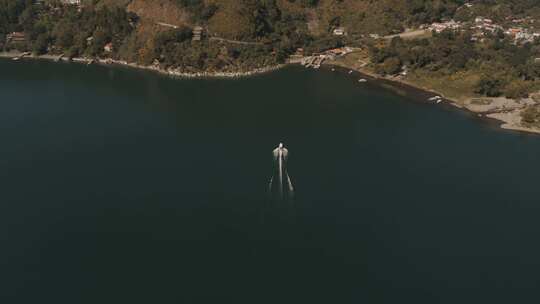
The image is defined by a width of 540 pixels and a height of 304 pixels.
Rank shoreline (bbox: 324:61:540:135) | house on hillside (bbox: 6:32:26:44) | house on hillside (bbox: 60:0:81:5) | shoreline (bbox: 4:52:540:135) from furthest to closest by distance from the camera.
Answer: house on hillside (bbox: 60:0:81:5) → house on hillside (bbox: 6:32:26:44) → shoreline (bbox: 4:52:540:135) → shoreline (bbox: 324:61:540:135)

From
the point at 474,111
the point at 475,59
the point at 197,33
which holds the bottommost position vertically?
the point at 474,111

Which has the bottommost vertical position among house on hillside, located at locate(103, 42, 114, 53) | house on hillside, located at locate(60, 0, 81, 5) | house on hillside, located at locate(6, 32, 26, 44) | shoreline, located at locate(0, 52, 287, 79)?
shoreline, located at locate(0, 52, 287, 79)

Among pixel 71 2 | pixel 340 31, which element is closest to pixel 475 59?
pixel 340 31

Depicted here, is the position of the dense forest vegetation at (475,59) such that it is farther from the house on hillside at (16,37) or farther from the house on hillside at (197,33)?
the house on hillside at (16,37)

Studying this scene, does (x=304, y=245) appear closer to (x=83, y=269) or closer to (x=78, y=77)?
(x=83, y=269)

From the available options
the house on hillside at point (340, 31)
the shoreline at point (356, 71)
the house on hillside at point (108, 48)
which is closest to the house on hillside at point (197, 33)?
the shoreline at point (356, 71)

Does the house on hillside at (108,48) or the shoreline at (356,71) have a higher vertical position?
the house on hillside at (108,48)

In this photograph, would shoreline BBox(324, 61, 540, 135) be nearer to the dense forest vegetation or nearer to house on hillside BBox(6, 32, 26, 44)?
the dense forest vegetation

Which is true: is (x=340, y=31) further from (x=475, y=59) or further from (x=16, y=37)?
(x=16, y=37)

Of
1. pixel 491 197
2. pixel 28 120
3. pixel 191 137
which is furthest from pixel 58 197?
pixel 491 197

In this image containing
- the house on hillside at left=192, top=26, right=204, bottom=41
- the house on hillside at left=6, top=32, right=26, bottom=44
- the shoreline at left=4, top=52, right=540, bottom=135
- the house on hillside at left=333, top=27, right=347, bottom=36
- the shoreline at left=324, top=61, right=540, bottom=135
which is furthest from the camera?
the house on hillside at left=333, top=27, right=347, bottom=36

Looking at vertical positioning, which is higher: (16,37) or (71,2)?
(71,2)

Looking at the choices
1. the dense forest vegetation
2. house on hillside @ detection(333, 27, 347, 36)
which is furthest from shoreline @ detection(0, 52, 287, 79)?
the dense forest vegetation
